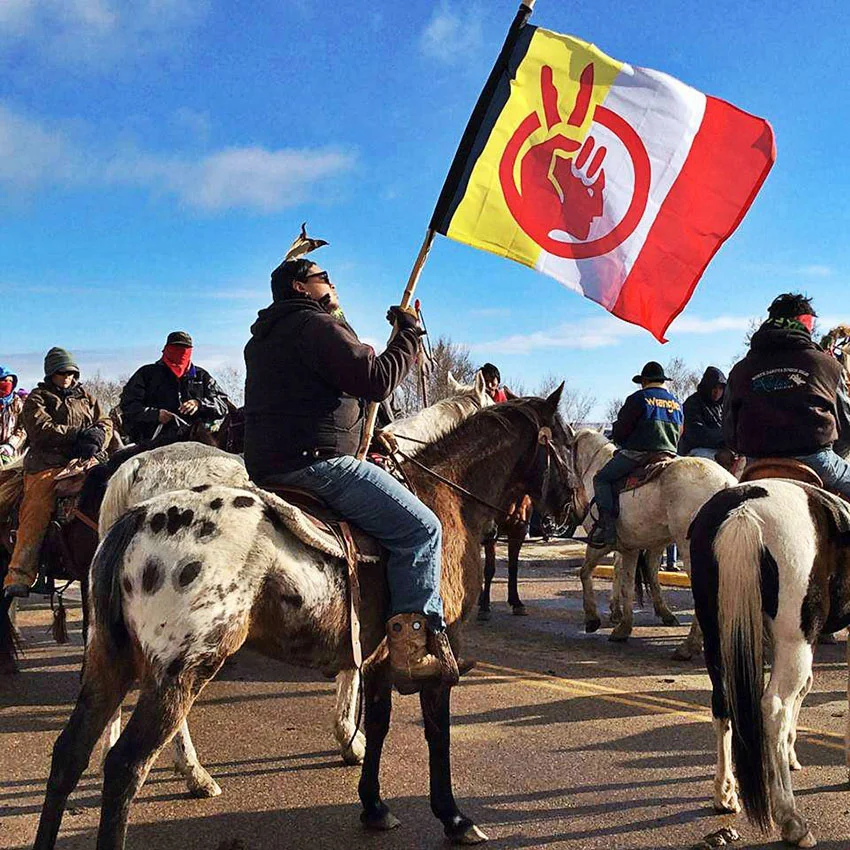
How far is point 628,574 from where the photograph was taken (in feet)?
32.4

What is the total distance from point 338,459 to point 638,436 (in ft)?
19.5

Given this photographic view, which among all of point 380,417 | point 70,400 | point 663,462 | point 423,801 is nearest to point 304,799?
point 423,801

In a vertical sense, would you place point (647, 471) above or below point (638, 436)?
below

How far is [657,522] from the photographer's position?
9234 mm

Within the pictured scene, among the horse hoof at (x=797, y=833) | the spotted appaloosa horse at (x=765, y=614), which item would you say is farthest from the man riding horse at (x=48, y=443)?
the horse hoof at (x=797, y=833)

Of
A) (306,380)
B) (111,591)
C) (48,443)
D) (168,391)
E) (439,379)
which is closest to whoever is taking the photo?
(111,591)

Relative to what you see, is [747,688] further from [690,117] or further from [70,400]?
[70,400]

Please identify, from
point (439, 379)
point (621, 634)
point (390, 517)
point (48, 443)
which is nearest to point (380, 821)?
point (390, 517)

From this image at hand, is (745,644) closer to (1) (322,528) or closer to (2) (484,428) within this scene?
(2) (484,428)

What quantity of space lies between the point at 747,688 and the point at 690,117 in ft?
11.6

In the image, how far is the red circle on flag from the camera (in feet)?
18.0

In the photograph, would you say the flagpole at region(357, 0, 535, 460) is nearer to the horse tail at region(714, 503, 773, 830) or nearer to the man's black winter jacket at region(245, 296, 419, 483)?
the man's black winter jacket at region(245, 296, 419, 483)

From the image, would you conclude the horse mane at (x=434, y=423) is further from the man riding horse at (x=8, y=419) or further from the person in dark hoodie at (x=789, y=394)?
the man riding horse at (x=8, y=419)

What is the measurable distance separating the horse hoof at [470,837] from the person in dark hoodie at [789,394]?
3.34 meters
